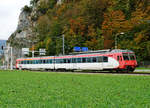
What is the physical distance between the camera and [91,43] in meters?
53.9

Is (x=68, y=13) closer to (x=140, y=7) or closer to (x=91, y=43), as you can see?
(x=91, y=43)

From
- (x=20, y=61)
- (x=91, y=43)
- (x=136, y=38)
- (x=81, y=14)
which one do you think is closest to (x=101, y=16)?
(x=81, y=14)

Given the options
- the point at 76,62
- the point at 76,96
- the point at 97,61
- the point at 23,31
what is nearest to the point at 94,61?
the point at 97,61

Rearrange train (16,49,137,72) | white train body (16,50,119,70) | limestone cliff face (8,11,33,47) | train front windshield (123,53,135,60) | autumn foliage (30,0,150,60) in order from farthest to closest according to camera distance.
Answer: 1. limestone cliff face (8,11,33,47)
2. autumn foliage (30,0,150,60)
3. white train body (16,50,119,70)
4. train front windshield (123,53,135,60)
5. train (16,49,137,72)

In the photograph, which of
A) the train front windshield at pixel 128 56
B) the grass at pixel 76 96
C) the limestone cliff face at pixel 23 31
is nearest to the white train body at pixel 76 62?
the train front windshield at pixel 128 56

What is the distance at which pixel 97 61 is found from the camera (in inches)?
1293

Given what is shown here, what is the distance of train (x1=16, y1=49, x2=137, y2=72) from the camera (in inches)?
1188

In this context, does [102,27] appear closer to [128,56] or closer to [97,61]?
[97,61]

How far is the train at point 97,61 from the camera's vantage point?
30.2 meters

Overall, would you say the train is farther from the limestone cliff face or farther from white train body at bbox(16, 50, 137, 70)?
the limestone cliff face

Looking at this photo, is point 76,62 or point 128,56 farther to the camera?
point 76,62

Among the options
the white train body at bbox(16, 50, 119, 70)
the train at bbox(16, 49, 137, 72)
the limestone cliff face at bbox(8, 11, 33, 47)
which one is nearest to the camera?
the train at bbox(16, 49, 137, 72)

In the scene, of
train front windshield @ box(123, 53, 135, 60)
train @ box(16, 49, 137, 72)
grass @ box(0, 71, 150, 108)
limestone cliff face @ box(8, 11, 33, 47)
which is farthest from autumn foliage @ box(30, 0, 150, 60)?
grass @ box(0, 71, 150, 108)

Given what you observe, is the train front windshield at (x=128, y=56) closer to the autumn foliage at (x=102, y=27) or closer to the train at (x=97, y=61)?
the train at (x=97, y=61)
